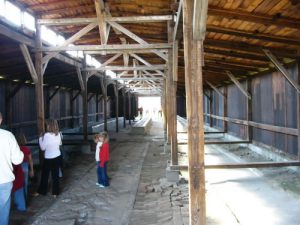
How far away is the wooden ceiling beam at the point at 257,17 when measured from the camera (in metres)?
6.09

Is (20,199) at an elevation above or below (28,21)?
below

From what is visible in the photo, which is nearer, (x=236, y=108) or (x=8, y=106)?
(x=8, y=106)

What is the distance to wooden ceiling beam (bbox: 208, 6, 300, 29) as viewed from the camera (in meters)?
6.09

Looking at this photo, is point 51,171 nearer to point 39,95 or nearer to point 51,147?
point 51,147

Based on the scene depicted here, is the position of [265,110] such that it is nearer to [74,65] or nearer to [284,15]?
[284,15]

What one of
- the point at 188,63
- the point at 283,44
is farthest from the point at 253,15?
the point at 188,63

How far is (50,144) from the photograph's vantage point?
6.70 meters

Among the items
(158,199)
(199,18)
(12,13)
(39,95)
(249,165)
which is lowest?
(158,199)

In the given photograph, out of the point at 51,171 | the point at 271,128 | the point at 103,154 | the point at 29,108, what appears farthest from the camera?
the point at 29,108

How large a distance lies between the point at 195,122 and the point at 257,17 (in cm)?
333

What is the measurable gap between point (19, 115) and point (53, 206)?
29.2 ft

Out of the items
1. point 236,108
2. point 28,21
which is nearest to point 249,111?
point 236,108

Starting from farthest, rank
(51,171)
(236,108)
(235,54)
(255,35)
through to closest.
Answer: (236,108)
(235,54)
(255,35)
(51,171)

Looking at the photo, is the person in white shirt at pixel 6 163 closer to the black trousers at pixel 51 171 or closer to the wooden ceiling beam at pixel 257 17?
the black trousers at pixel 51 171
